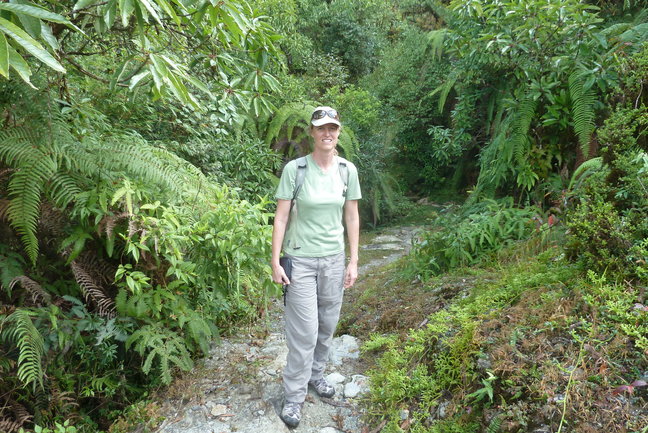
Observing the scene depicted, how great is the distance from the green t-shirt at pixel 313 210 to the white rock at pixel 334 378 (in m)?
0.98

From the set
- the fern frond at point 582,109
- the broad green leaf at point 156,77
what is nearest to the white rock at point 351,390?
the broad green leaf at point 156,77

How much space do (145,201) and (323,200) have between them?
47.4 inches

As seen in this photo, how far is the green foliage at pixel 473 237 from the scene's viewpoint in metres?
4.21

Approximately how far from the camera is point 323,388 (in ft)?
9.57

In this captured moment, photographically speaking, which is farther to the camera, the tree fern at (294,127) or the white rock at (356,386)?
the tree fern at (294,127)

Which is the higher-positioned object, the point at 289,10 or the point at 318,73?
the point at 289,10

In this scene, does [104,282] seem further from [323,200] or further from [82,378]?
[323,200]

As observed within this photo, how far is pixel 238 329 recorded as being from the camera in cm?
396

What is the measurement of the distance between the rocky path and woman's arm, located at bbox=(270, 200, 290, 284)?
2.82 feet

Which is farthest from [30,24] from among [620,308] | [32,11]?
[620,308]

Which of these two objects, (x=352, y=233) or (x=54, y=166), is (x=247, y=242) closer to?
(x=352, y=233)

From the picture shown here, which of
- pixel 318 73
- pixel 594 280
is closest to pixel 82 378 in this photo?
pixel 594 280

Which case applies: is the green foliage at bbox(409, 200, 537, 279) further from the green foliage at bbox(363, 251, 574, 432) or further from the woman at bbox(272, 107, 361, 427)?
the woman at bbox(272, 107, 361, 427)

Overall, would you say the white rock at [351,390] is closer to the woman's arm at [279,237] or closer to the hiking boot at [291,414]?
the hiking boot at [291,414]
